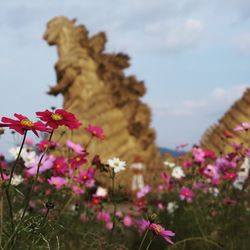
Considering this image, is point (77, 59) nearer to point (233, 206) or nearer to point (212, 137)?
point (212, 137)

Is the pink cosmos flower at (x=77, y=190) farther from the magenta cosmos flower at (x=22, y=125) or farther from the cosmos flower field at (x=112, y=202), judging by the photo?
the magenta cosmos flower at (x=22, y=125)

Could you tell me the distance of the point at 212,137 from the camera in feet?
38.9

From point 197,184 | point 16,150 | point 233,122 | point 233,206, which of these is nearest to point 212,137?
point 233,122

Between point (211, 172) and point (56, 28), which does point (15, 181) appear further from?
point (56, 28)

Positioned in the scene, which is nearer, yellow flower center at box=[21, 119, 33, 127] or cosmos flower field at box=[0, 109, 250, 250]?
yellow flower center at box=[21, 119, 33, 127]

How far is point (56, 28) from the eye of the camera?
43.0ft

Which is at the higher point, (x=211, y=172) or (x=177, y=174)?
(x=211, y=172)

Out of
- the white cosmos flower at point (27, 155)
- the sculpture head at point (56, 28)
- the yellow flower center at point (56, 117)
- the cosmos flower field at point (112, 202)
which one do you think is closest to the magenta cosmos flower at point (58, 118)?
the yellow flower center at point (56, 117)

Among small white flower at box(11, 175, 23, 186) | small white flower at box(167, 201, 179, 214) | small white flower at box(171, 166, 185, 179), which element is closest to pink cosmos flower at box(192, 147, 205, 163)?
small white flower at box(171, 166, 185, 179)

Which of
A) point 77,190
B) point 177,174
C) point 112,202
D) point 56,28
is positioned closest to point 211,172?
point 177,174

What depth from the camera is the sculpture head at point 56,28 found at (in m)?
13.0

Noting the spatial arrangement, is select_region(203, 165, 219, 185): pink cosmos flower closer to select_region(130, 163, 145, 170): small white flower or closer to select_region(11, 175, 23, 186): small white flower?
select_region(11, 175, 23, 186): small white flower

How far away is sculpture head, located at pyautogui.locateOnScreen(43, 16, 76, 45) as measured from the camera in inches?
512

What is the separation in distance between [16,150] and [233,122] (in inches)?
288
